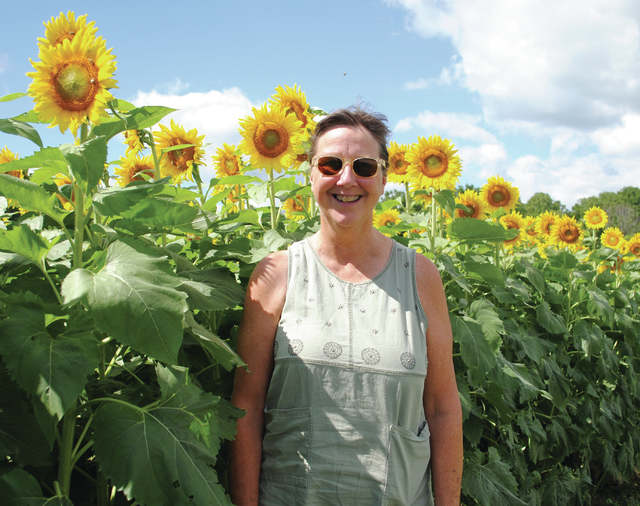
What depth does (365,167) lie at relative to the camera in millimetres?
2338

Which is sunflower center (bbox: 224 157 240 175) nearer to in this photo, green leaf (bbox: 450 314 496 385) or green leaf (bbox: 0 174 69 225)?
green leaf (bbox: 450 314 496 385)

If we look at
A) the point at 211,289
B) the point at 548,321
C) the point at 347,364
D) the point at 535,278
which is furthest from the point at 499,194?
the point at 211,289

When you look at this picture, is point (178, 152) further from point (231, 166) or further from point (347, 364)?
point (347, 364)

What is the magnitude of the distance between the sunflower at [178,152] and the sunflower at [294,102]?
0.53 metres

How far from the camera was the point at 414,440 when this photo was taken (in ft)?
7.18

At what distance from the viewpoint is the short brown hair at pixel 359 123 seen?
2434 millimetres

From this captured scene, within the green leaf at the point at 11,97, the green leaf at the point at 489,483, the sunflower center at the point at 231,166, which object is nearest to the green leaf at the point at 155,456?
the green leaf at the point at 11,97

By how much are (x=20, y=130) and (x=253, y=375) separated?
3.83ft

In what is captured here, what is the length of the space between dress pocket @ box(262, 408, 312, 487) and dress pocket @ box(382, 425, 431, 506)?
1.05ft

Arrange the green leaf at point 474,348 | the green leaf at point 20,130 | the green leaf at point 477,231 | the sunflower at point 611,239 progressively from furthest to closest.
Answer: the sunflower at point 611,239, the green leaf at point 477,231, the green leaf at point 474,348, the green leaf at point 20,130

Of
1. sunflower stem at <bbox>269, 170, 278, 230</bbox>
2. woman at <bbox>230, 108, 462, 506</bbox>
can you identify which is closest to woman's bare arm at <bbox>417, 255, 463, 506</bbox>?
woman at <bbox>230, 108, 462, 506</bbox>

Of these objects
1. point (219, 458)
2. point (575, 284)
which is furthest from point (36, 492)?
point (575, 284)

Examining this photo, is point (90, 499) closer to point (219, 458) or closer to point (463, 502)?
point (219, 458)

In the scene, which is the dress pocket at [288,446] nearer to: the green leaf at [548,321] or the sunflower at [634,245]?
the green leaf at [548,321]
